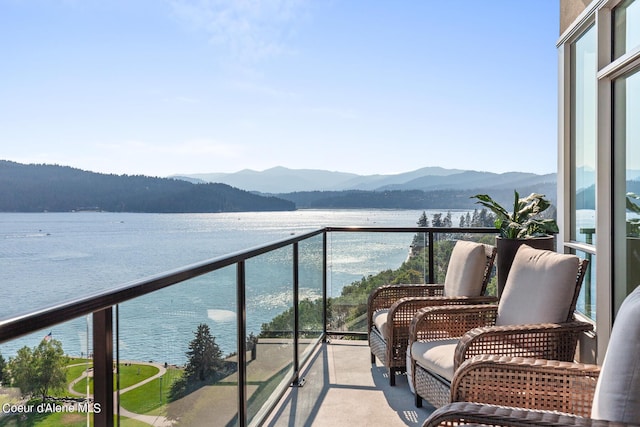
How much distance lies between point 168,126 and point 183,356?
30903 mm

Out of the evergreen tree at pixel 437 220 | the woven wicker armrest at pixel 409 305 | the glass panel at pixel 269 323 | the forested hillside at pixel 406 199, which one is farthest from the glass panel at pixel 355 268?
the glass panel at pixel 269 323

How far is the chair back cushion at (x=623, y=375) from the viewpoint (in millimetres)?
1497

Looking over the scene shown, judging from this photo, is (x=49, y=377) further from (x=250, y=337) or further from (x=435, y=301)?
(x=435, y=301)

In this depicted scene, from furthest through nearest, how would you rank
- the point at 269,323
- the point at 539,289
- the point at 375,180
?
1. the point at 375,180
2. the point at 269,323
3. the point at 539,289

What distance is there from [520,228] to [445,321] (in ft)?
3.32

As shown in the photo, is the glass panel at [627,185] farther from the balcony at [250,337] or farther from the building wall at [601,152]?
the balcony at [250,337]

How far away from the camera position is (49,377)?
1085 mm

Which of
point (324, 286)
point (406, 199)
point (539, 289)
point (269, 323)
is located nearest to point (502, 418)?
point (539, 289)

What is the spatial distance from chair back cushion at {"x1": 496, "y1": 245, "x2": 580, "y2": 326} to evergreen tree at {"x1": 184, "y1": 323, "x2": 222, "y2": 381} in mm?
1794

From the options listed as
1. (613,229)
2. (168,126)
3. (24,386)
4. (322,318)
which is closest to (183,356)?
(24,386)

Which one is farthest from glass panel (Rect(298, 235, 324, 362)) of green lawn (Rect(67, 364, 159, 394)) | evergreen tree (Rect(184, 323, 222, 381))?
green lawn (Rect(67, 364, 159, 394))

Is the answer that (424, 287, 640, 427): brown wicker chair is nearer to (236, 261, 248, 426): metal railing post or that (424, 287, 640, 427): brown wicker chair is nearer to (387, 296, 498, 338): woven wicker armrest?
(236, 261, 248, 426): metal railing post

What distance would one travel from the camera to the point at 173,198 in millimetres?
22609

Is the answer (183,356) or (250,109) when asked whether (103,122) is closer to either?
(250,109)
